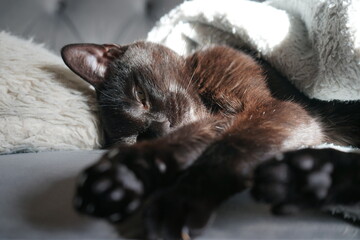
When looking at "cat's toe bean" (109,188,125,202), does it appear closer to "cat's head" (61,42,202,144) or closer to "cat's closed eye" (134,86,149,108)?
"cat's head" (61,42,202,144)

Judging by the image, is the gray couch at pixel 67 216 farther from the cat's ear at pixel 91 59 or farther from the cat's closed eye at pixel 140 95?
the cat's ear at pixel 91 59

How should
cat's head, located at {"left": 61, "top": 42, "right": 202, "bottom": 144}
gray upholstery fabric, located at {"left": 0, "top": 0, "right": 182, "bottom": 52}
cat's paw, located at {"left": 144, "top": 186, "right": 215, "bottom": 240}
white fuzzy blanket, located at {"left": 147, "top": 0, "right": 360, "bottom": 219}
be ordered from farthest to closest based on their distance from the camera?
gray upholstery fabric, located at {"left": 0, "top": 0, "right": 182, "bottom": 52}
cat's head, located at {"left": 61, "top": 42, "right": 202, "bottom": 144}
white fuzzy blanket, located at {"left": 147, "top": 0, "right": 360, "bottom": 219}
cat's paw, located at {"left": 144, "top": 186, "right": 215, "bottom": 240}

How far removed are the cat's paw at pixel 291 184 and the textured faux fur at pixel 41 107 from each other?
2.30 feet

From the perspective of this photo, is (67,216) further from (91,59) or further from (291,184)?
(91,59)

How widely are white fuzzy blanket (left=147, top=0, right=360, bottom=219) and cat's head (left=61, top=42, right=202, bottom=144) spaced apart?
23cm

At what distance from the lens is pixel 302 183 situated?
0.49 meters

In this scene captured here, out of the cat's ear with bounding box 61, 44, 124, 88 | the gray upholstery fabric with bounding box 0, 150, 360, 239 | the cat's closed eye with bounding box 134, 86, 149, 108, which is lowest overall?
the gray upholstery fabric with bounding box 0, 150, 360, 239

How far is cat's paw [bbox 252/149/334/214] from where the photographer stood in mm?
484

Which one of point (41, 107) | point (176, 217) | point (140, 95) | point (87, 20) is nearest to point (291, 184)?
point (176, 217)

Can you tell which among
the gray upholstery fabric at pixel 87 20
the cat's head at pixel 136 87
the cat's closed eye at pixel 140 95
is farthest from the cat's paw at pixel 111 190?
the gray upholstery fabric at pixel 87 20

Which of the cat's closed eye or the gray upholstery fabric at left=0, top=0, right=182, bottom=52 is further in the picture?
the gray upholstery fabric at left=0, top=0, right=182, bottom=52

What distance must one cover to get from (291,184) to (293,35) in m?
0.75

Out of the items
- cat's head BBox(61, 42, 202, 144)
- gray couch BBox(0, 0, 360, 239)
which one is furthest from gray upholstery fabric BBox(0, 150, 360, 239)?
cat's head BBox(61, 42, 202, 144)

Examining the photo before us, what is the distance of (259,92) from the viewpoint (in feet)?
3.20
